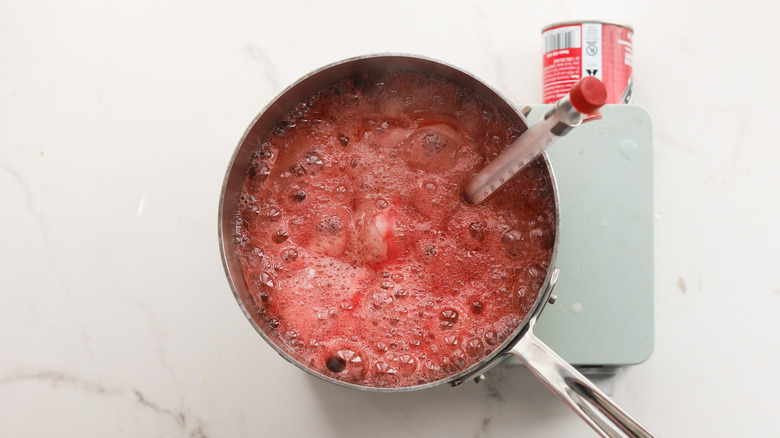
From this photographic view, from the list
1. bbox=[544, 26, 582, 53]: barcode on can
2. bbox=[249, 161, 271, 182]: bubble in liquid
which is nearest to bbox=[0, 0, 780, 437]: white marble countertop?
bbox=[544, 26, 582, 53]: barcode on can

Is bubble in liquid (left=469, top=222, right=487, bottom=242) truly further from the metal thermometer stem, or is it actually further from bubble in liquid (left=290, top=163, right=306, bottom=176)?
bubble in liquid (left=290, top=163, right=306, bottom=176)

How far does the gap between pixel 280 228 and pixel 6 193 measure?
530 millimetres

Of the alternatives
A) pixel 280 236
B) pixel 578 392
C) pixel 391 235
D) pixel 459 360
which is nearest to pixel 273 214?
pixel 280 236

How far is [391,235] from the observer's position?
66 cm

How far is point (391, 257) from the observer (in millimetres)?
663

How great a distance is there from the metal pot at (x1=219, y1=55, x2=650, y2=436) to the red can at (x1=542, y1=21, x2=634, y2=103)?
174mm

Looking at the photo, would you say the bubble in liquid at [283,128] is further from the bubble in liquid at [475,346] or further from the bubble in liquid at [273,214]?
the bubble in liquid at [475,346]

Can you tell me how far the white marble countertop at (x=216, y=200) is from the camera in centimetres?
86

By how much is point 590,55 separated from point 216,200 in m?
0.57

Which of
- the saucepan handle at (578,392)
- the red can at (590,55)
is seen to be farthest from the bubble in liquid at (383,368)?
the red can at (590,55)

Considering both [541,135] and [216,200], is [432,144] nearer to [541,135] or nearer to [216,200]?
[541,135]

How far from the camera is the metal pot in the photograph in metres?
0.55

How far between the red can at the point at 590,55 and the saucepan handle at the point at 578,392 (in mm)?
367

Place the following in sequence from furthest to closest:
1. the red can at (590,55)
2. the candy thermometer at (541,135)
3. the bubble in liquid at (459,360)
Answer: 1. the red can at (590,55)
2. the bubble in liquid at (459,360)
3. the candy thermometer at (541,135)
